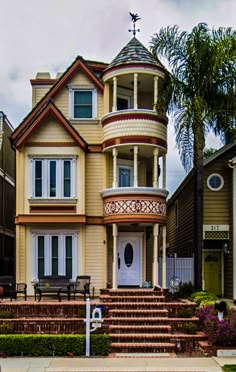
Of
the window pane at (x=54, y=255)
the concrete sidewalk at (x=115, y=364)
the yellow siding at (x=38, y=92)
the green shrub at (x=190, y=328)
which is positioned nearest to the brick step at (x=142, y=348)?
Result: the concrete sidewalk at (x=115, y=364)

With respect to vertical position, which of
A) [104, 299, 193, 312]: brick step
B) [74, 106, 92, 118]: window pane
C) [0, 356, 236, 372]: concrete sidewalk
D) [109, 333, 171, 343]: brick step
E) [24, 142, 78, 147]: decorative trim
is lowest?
[0, 356, 236, 372]: concrete sidewalk

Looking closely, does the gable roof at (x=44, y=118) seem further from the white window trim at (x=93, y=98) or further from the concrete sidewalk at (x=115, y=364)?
the concrete sidewalk at (x=115, y=364)

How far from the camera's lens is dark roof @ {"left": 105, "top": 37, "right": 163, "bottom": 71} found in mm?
22062

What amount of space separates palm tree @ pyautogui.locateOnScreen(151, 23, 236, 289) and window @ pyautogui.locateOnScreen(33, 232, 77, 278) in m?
4.89

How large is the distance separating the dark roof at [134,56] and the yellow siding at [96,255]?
658 centimetres

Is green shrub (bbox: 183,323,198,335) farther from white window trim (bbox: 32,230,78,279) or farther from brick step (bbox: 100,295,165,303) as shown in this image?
white window trim (bbox: 32,230,78,279)

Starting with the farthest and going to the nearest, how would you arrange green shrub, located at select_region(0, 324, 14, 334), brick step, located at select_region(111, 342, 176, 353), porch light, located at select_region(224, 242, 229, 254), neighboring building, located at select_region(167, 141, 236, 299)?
porch light, located at select_region(224, 242, 229, 254), neighboring building, located at select_region(167, 141, 236, 299), green shrub, located at select_region(0, 324, 14, 334), brick step, located at select_region(111, 342, 176, 353)

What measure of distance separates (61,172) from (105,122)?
2.68m

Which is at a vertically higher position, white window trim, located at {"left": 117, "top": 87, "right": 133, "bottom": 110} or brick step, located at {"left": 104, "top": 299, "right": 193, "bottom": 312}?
white window trim, located at {"left": 117, "top": 87, "right": 133, "bottom": 110}

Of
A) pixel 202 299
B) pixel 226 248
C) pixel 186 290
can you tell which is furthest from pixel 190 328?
pixel 226 248

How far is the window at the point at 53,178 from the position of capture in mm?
22234

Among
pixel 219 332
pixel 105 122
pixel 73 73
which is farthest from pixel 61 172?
pixel 219 332

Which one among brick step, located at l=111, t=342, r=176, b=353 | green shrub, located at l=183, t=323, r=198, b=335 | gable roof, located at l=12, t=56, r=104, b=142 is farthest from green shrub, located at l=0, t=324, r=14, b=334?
gable roof, located at l=12, t=56, r=104, b=142

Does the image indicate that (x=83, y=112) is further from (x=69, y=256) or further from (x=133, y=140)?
(x=69, y=256)
